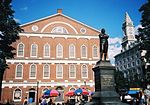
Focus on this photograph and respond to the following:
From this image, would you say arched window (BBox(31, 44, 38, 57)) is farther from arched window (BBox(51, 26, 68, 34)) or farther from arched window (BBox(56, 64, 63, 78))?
arched window (BBox(56, 64, 63, 78))

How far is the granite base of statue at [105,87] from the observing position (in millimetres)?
11555

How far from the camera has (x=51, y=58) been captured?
33.6m

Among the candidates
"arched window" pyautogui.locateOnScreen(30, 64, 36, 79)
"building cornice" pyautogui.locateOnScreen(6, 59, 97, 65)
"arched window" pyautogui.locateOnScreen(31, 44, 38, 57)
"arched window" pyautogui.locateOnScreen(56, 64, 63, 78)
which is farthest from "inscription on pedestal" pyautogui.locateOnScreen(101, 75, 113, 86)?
"arched window" pyautogui.locateOnScreen(31, 44, 38, 57)

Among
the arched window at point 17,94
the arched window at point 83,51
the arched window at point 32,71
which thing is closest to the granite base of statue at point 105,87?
the arched window at point 32,71

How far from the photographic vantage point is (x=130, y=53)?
2633 inches

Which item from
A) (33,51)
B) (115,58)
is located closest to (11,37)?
(33,51)

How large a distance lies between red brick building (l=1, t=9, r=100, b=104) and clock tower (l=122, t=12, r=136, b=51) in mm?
44882

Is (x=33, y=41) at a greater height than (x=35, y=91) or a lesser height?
greater


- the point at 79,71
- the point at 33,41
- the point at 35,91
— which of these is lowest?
the point at 35,91

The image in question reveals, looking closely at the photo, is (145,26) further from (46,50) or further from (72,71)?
(46,50)

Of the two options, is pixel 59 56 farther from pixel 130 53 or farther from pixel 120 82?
pixel 130 53

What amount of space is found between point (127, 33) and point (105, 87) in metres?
A: 71.2

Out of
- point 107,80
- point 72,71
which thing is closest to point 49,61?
point 72,71

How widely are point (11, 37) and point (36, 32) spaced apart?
10942 millimetres
